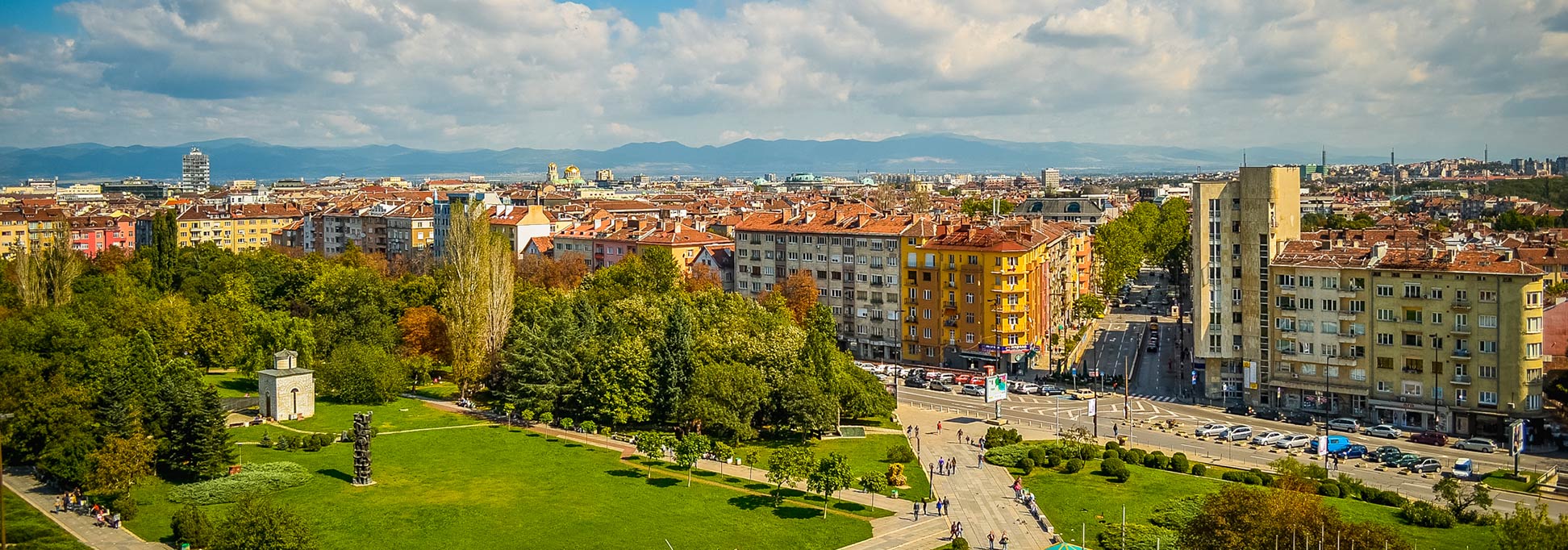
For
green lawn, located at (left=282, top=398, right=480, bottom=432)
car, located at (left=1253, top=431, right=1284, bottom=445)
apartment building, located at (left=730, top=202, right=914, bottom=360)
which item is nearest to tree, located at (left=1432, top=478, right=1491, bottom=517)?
car, located at (left=1253, top=431, right=1284, bottom=445)

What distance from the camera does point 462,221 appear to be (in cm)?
7025

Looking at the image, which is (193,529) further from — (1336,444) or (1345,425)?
(1345,425)

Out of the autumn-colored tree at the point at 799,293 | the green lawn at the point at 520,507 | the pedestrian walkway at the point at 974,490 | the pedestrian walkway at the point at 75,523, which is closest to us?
the pedestrian walkway at the point at 75,523

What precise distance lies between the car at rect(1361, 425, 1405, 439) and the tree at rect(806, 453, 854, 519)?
29.2 metres

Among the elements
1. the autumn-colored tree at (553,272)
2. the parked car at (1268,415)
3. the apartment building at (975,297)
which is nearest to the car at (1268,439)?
the parked car at (1268,415)

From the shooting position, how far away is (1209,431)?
190 feet

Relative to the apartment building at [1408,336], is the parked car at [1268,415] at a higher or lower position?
lower

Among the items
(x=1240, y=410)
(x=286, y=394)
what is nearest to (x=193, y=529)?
(x=286, y=394)

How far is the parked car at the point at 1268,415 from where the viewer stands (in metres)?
62.3

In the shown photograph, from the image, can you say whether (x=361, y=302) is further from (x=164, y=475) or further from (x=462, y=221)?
(x=164, y=475)

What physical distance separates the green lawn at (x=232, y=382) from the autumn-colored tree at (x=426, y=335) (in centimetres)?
884

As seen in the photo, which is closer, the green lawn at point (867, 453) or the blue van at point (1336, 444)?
the green lawn at point (867, 453)

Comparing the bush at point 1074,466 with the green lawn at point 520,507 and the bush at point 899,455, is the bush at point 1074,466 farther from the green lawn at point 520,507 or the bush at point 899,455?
the green lawn at point 520,507

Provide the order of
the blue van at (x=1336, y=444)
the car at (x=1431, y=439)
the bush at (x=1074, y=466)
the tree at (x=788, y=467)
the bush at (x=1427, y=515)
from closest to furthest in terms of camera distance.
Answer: the bush at (x=1427, y=515) → the tree at (x=788, y=467) → the bush at (x=1074, y=466) → the blue van at (x=1336, y=444) → the car at (x=1431, y=439)
